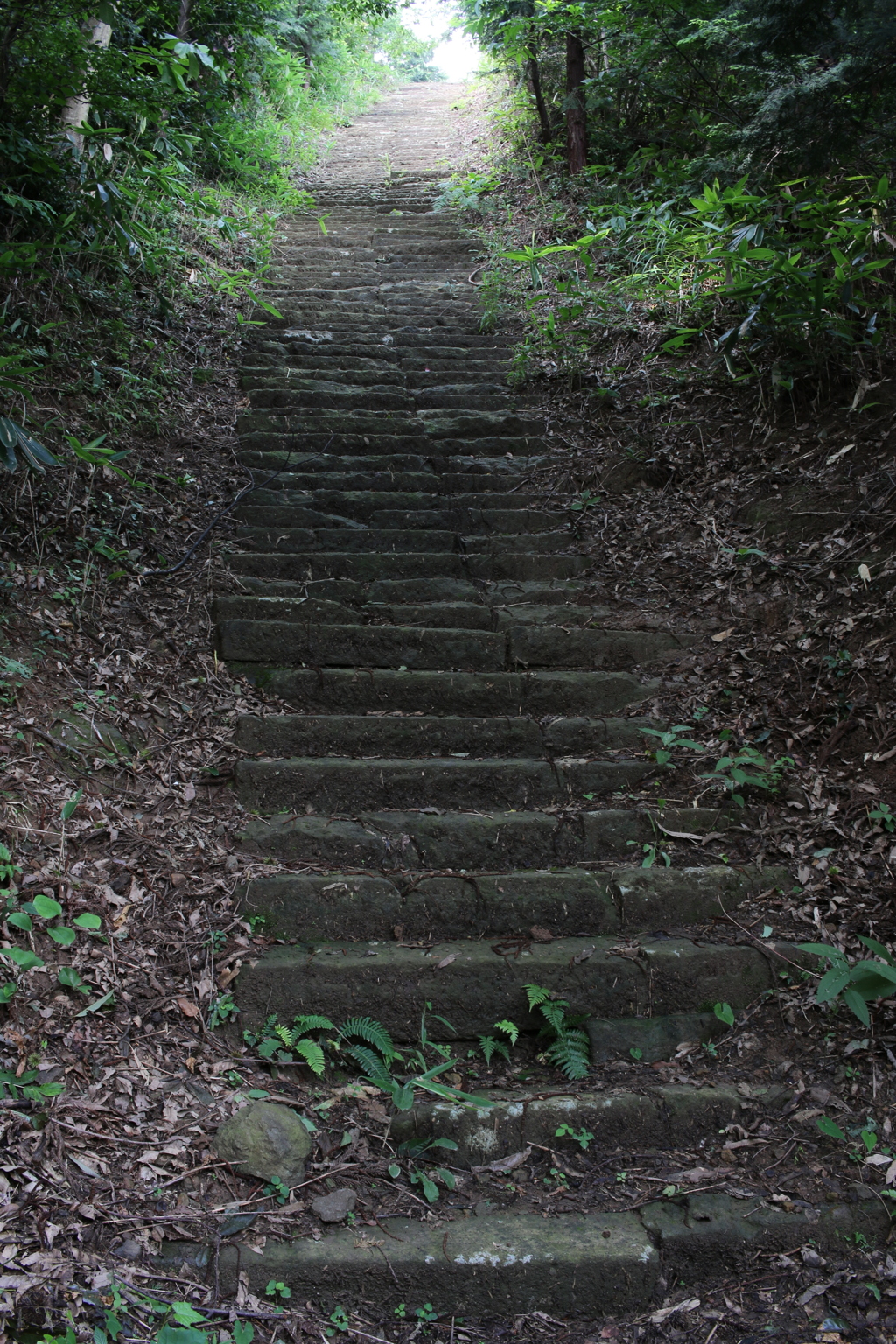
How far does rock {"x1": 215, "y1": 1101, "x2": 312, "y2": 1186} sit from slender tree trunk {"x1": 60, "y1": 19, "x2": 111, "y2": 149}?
5.35m

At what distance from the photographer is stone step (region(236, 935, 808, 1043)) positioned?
254cm

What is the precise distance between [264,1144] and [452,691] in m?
1.99

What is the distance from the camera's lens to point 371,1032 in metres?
2.47

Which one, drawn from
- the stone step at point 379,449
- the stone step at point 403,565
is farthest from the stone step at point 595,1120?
the stone step at point 379,449

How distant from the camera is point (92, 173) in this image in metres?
4.79

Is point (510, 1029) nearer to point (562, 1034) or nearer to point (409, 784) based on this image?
point (562, 1034)

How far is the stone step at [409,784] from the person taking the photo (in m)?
3.18

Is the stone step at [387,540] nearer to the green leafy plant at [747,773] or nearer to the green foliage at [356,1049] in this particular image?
the green leafy plant at [747,773]

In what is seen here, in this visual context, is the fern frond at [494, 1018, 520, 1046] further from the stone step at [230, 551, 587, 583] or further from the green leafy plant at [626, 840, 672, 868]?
the stone step at [230, 551, 587, 583]

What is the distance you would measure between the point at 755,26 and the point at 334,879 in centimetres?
500

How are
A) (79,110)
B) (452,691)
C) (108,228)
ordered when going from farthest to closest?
(79,110), (108,228), (452,691)

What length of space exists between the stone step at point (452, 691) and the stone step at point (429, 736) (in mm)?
147

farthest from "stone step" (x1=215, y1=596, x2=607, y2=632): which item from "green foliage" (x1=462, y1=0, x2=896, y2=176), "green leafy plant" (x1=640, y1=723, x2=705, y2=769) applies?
"green foliage" (x1=462, y1=0, x2=896, y2=176)

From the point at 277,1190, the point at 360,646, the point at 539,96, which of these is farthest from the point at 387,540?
the point at 539,96
